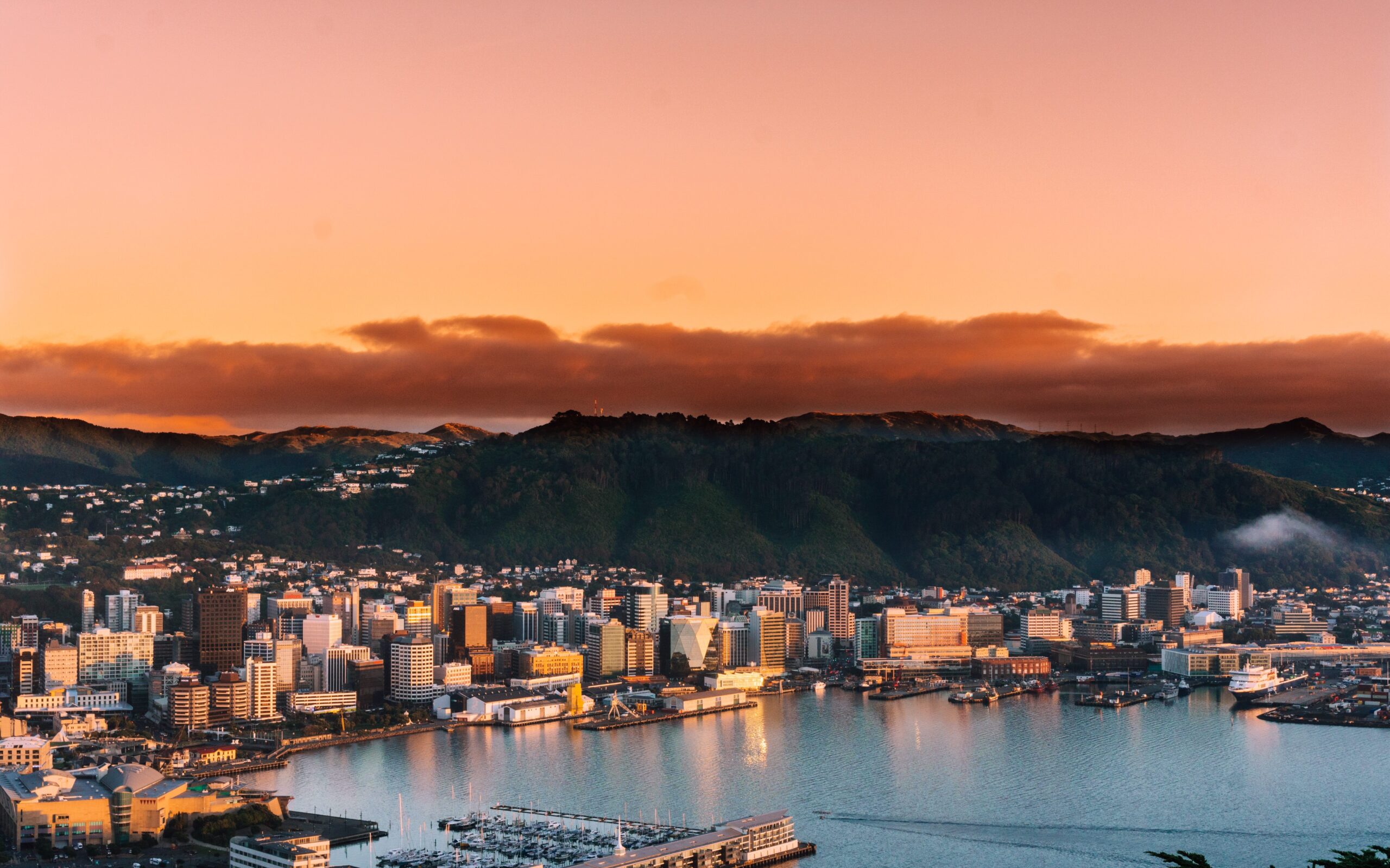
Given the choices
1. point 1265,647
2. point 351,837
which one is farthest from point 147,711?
point 1265,647

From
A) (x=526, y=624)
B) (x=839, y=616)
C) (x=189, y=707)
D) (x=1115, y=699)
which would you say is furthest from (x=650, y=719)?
(x=839, y=616)

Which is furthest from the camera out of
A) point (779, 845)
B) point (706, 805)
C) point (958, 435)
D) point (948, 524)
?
point (958, 435)

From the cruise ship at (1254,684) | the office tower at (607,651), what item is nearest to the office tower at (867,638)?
the office tower at (607,651)

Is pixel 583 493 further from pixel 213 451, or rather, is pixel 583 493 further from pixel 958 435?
pixel 958 435

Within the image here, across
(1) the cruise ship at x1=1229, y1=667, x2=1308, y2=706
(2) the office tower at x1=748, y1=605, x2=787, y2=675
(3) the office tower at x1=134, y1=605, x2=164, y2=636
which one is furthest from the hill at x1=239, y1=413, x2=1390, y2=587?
(1) the cruise ship at x1=1229, y1=667, x2=1308, y2=706

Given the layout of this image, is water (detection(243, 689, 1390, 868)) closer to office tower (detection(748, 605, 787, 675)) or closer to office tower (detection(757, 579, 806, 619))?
office tower (detection(748, 605, 787, 675))

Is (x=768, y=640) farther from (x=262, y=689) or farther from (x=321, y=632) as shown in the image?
(x=262, y=689)

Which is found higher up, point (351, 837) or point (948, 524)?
point (948, 524)
